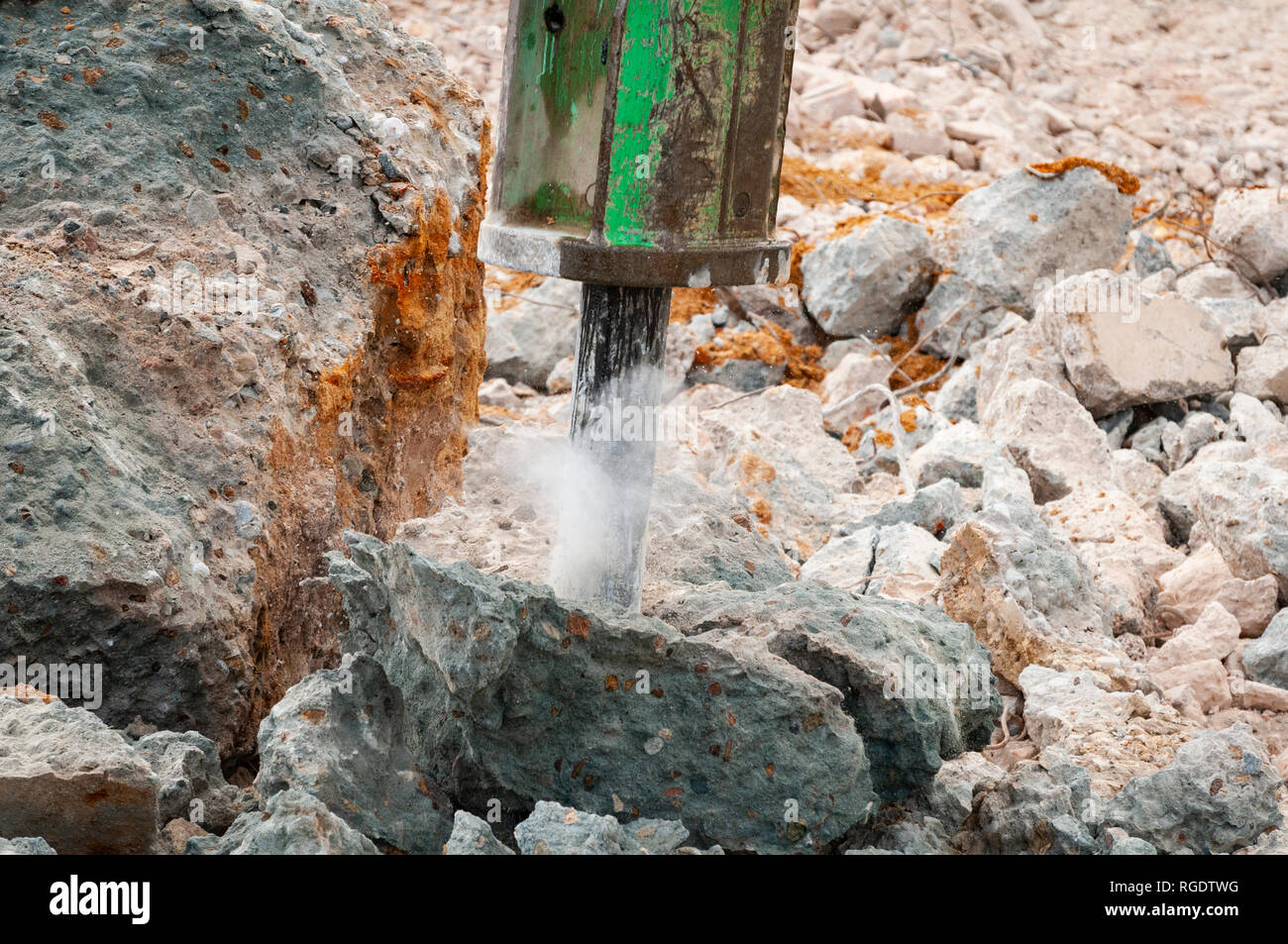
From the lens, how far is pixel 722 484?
611 centimetres

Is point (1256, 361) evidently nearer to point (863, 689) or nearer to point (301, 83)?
point (863, 689)

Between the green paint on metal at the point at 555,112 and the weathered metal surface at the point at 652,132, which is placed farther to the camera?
the green paint on metal at the point at 555,112

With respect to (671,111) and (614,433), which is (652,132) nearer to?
(671,111)

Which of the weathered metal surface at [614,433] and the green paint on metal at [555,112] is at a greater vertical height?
the green paint on metal at [555,112]

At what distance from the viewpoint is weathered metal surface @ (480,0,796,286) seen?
113 inches

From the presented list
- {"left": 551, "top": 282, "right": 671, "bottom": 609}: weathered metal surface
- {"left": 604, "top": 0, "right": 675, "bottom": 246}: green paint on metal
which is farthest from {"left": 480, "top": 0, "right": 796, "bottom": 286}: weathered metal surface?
{"left": 551, "top": 282, "right": 671, "bottom": 609}: weathered metal surface

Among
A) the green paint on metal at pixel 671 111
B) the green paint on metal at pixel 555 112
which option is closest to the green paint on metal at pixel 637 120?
the green paint on metal at pixel 671 111

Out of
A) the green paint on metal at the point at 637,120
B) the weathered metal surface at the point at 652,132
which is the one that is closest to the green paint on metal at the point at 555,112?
the weathered metal surface at the point at 652,132

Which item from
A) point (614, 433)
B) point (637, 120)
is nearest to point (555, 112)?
point (637, 120)

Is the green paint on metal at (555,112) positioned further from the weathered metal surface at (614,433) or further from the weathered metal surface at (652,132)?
the weathered metal surface at (614,433)

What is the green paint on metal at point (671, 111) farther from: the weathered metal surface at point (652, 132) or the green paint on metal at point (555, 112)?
the green paint on metal at point (555, 112)

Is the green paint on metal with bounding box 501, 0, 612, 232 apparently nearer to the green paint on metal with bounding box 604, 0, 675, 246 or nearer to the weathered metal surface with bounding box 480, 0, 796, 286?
the weathered metal surface with bounding box 480, 0, 796, 286

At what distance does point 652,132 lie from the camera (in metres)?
2.91

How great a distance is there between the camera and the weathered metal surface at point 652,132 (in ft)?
9.46
